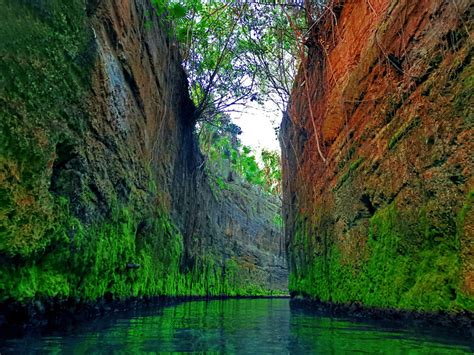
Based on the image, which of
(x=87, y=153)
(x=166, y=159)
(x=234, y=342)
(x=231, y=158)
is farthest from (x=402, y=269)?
(x=231, y=158)

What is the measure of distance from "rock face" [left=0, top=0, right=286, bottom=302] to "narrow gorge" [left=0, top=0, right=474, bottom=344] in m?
0.02

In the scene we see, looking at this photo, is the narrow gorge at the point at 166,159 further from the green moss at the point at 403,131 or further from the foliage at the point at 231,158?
the foliage at the point at 231,158

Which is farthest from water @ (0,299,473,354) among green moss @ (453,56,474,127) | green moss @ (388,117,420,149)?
green moss @ (388,117,420,149)

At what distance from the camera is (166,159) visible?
28.7 feet

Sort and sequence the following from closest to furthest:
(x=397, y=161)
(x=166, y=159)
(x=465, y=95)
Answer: (x=465, y=95)
(x=397, y=161)
(x=166, y=159)

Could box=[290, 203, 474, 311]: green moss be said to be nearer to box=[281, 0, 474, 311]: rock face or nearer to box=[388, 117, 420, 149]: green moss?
box=[281, 0, 474, 311]: rock face

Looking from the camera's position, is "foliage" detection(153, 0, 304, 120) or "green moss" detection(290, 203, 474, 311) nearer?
"green moss" detection(290, 203, 474, 311)

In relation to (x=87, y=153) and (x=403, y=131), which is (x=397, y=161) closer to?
(x=403, y=131)

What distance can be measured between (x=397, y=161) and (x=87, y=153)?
355cm

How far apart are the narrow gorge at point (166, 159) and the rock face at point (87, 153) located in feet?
0.06

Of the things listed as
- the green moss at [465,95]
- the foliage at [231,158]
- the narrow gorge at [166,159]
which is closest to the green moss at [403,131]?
the narrow gorge at [166,159]

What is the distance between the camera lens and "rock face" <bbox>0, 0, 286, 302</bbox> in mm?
2789

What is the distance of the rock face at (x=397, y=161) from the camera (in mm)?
2947

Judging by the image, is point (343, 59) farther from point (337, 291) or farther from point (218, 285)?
point (218, 285)
